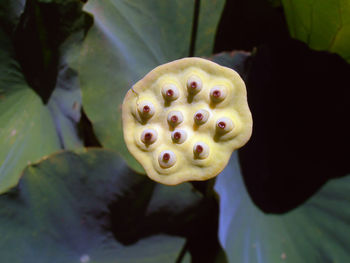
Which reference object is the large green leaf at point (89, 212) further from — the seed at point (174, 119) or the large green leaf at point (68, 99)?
the seed at point (174, 119)

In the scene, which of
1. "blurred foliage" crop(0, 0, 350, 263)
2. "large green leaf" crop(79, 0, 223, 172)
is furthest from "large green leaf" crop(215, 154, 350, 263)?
"large green leaf" crop(79, 0, 223, 172)

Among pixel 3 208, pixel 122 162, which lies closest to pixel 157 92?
pixel 122 162

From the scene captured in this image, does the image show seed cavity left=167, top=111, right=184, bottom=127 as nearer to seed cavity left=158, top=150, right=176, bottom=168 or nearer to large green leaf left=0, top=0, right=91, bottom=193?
seed cavity left=158, top=150, right=176, bottom=168

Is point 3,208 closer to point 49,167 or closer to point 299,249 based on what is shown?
point 49,167

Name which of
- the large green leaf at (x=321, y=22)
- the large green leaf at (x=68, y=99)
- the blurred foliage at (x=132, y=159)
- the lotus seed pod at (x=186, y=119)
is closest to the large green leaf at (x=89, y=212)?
the blurred foliage at (x=132, y=159)

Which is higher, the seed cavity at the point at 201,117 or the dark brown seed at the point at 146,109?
the dark brown seed at the point at 146,109

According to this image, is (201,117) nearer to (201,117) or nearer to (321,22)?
(201,117)
